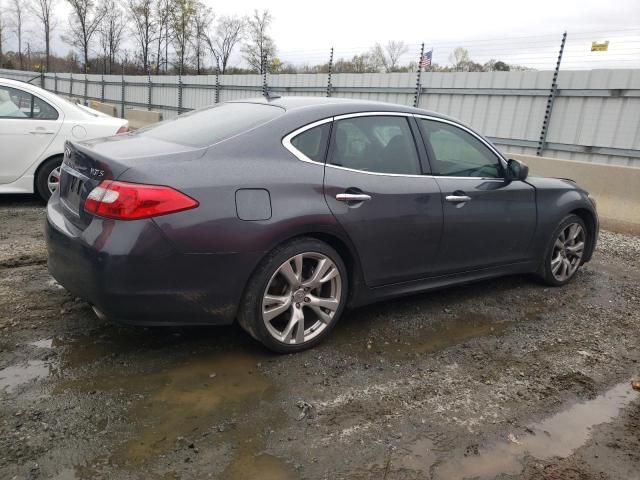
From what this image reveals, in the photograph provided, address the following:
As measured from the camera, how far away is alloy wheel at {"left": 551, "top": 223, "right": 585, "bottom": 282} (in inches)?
195

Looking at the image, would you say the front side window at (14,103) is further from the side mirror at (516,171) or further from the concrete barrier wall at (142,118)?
the concrete barrier wall at (142,118)

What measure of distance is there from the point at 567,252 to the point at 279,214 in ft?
10.8

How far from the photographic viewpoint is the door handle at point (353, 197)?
3314 mm

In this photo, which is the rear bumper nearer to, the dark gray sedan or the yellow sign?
the dark gray sedan

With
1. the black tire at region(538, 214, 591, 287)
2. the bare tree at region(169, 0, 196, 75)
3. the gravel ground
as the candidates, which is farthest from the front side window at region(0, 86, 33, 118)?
the bare tree at region(169, 0, 196, 75)

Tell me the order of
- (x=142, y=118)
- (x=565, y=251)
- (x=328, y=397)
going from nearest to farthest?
(x=328, y=397)
(x=565, y=251)
(x=142, y=118)

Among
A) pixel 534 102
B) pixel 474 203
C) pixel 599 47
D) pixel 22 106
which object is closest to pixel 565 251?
pixel 474 203

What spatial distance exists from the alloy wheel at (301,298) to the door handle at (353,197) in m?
0.38

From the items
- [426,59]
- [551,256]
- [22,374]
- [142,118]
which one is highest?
[426,59]

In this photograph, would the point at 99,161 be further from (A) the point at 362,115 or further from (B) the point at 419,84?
(B) the point at 419,84

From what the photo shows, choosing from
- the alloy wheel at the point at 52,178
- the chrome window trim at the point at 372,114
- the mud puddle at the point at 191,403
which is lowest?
the mud puddle at the point at 191,403

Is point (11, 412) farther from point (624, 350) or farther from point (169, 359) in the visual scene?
point (624, 350)

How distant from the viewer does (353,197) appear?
335 cm

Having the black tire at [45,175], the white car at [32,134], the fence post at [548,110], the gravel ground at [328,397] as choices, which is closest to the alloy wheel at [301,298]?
the gravel ground at [328,397]
